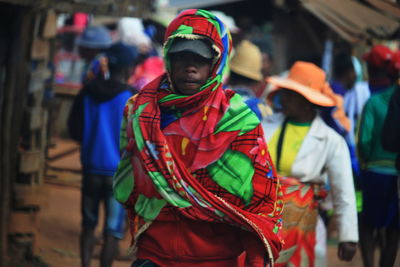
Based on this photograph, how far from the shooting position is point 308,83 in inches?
195

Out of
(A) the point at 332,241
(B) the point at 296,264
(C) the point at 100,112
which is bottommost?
(A) the point at 332,241

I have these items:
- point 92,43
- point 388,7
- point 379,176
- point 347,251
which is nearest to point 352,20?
point 388,7

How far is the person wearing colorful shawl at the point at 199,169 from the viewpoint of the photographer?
10.3ft

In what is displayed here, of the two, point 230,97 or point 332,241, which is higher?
point 230,97

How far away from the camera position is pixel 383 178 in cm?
632

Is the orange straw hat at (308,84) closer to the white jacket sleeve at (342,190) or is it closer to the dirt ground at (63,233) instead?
the white jacket sleeve at (342,190)

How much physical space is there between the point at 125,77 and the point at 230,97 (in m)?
3.16

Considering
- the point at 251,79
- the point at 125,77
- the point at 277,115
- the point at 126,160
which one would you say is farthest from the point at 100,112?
the point at 126,160

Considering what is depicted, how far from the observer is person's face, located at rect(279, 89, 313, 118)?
4.81 m

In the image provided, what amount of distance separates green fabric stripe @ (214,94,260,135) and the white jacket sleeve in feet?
4.65

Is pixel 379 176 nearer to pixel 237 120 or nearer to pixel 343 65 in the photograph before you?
pixel 343 65

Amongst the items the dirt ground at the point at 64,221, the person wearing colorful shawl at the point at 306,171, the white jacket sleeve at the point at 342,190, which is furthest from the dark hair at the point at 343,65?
the white jacket sleeve at the point at 342,190

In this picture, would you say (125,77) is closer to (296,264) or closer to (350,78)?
(296,264)

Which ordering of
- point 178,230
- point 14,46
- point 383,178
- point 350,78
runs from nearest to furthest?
point 178,230 → point 14,46 → point 383,178 → point 350,78
